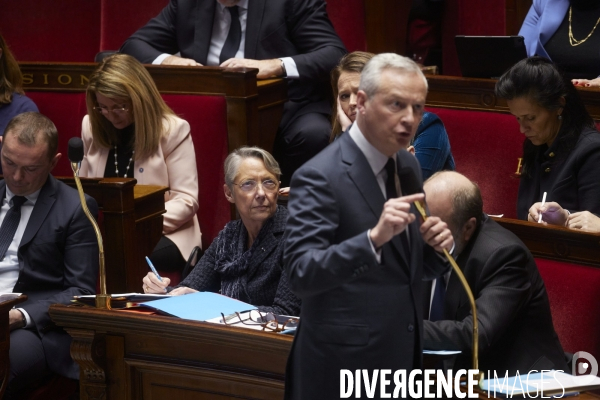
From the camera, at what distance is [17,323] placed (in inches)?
77.5

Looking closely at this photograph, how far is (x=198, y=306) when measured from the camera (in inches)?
66.0

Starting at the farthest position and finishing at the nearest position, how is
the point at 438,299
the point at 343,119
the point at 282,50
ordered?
the point at 282,50, the point at 343,119, the point at 438,299

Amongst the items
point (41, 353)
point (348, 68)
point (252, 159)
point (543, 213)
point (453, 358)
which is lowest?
point (41, 353)

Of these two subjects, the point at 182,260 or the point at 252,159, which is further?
the point at 182,260

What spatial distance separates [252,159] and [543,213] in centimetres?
59

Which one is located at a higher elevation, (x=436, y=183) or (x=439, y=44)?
(x=439, y=44)

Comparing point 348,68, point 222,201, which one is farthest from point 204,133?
point 348,68

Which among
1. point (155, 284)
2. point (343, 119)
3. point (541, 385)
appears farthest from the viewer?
point (343, 119)

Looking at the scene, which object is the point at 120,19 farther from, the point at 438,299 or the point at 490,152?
the point at 438,299

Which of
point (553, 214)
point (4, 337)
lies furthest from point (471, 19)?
point (4, 337)

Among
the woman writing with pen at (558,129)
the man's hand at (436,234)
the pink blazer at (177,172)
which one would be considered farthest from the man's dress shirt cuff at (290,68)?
the man's hand at (436,234)

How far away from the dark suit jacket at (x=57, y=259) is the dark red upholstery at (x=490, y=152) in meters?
1.00

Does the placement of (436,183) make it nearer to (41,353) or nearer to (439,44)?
(41,353)

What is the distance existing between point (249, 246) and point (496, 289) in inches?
21.9
